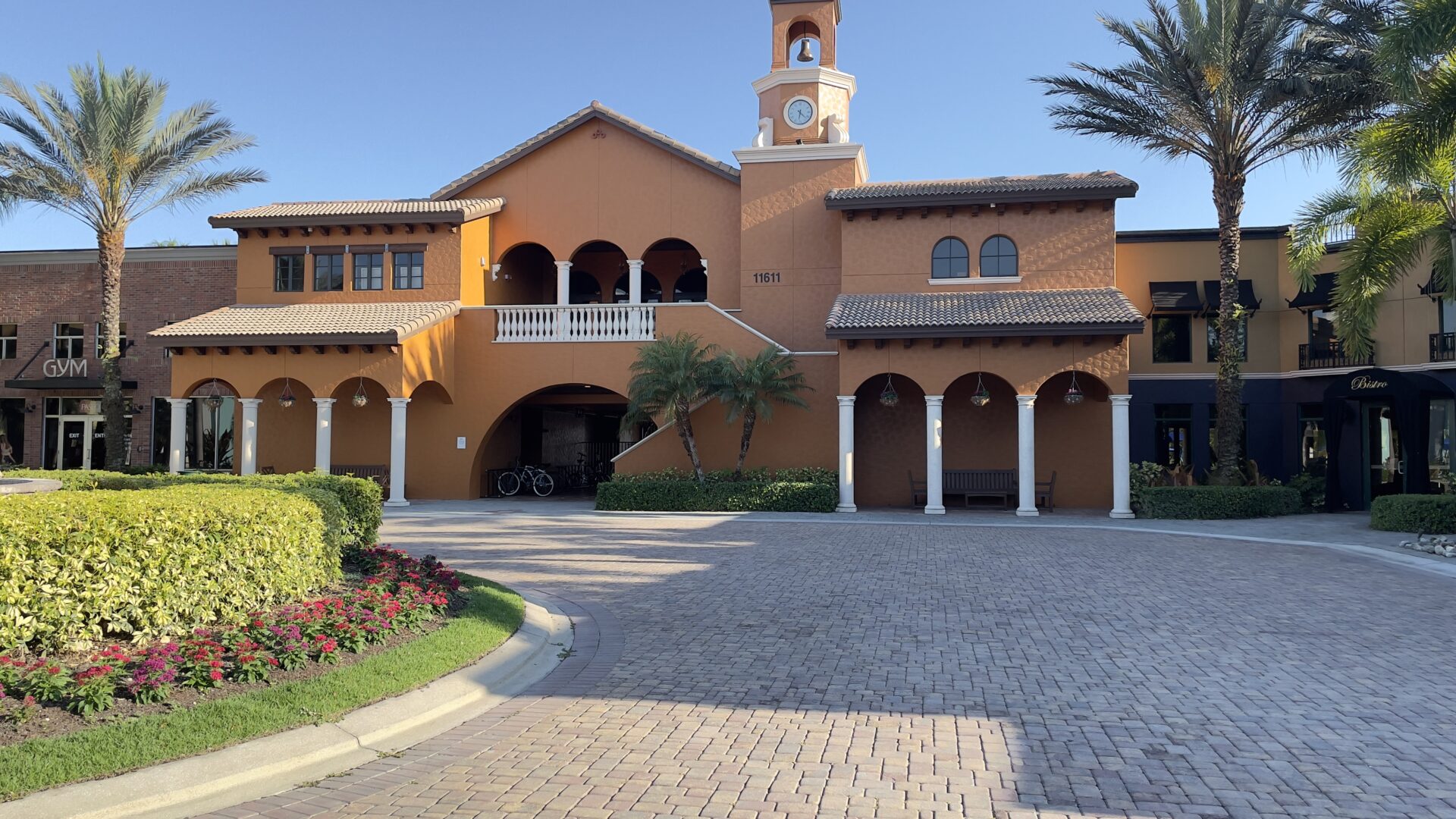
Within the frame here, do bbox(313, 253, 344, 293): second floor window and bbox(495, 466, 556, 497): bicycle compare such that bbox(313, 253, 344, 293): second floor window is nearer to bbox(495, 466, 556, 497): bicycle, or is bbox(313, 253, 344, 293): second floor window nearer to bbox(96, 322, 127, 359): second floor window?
bbox(495, 466, 556, 497): bicycle

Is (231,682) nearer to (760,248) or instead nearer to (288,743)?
(288,743)

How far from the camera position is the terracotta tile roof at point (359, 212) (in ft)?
77.5

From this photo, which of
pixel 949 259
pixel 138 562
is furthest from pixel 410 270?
pixel 138 562

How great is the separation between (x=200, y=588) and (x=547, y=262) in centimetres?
2330

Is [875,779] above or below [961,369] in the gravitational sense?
below

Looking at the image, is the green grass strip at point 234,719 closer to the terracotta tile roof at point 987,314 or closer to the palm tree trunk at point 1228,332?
the terracotta tile roof at point 987,314

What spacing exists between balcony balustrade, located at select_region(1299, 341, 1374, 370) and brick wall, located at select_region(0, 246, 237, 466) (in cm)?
2968

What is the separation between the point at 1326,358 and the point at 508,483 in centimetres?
2177

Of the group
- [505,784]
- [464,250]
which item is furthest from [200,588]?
[464,250]

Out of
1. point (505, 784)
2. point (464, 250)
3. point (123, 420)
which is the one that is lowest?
point (505, 784)

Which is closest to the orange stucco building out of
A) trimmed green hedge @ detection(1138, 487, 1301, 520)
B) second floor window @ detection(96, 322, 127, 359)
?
trimmed green hedge @ detection(1138, 487, 1301, 520)

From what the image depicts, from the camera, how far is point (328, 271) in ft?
82.2

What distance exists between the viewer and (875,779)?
5.00 metres

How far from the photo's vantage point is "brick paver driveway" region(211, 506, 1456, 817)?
4.80m
